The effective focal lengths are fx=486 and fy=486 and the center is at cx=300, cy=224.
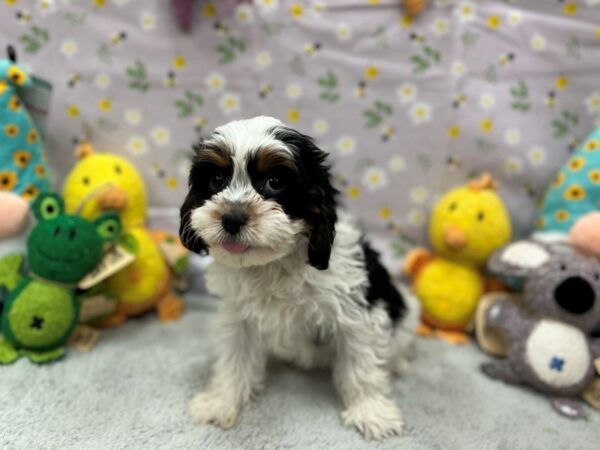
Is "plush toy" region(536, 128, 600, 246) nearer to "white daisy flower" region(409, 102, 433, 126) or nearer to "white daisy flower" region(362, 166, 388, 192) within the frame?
"white daisy flower" region(409, 102, 433, 126)

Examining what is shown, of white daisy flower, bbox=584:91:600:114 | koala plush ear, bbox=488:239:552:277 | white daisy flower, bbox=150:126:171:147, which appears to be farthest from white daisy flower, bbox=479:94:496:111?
white daisy flower, bbox=150:126:171:147

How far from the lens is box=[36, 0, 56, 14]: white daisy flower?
2.50 m

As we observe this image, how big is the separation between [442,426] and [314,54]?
1892 millimetres

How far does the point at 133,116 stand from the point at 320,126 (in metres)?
1.04

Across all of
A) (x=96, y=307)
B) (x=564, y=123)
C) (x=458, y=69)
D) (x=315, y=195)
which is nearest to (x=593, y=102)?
(x=564, y=123)

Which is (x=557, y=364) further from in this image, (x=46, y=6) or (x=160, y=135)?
(x=46, y=6)

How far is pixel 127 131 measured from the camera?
107 inches

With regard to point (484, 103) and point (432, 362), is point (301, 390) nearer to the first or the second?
point (432, 362)

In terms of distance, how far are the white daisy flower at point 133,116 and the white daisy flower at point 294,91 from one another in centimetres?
83

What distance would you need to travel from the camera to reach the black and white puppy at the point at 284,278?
149 centimetres

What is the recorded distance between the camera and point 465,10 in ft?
8.16

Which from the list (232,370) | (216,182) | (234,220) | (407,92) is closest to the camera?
(234,220)

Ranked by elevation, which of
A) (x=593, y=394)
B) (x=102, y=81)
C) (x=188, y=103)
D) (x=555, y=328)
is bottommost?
(x=593, y=394)

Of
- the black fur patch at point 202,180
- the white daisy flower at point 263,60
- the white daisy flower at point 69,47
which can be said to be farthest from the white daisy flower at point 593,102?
the white daisy flower at point 69,47
